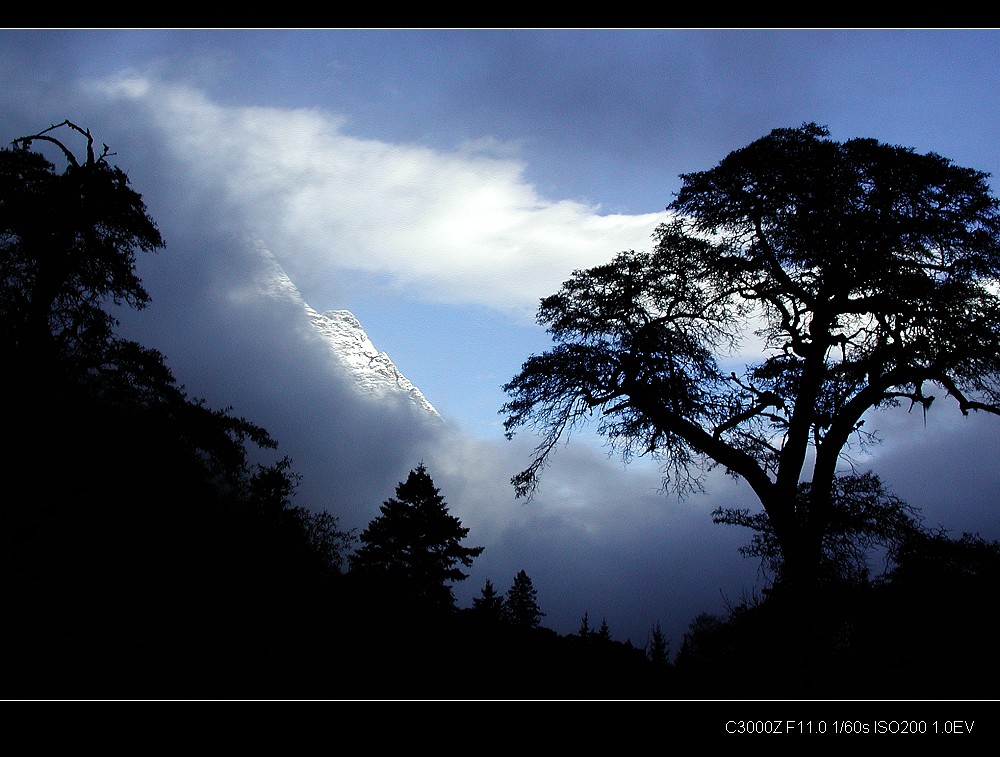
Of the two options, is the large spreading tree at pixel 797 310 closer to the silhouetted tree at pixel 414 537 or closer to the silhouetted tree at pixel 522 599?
the silhouetted tree at pixel 414 537

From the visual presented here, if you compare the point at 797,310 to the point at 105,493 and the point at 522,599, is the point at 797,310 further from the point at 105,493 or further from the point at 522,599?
the point at 522,599

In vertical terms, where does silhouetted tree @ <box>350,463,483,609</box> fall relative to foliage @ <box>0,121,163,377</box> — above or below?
below

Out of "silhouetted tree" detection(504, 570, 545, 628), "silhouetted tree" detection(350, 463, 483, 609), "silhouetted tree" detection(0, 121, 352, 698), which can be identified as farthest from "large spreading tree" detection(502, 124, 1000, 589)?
"silhouetted tree" detection(504, 570, 545, 628)

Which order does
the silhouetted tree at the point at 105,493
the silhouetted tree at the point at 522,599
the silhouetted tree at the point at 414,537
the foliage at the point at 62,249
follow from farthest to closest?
the silhouetted tree at the point at 522,599 < the silhouetted tree at the point at 414,537 < the foliage at the point at 62,249 < the silhouetted tree at the point at 105,493

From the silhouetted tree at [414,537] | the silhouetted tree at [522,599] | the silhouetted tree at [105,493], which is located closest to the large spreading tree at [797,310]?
the silhouetted tree at [105,493]

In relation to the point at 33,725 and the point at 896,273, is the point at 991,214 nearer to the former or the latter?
the point at 896,273

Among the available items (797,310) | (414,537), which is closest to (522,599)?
(414,537)

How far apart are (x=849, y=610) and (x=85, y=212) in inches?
692

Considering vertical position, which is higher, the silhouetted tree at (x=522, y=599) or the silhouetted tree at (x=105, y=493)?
the silhouetted tree at (x=105, y=493)

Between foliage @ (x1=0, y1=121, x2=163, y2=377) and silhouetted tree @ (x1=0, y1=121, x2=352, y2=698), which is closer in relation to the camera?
silhouetted tree @ (x1=0, y1=121, x2=352, y2=698)

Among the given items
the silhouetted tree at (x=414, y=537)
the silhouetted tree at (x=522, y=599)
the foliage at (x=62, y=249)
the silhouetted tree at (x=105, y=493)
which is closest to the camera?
the silhouetted tree at (x=105, y=493)

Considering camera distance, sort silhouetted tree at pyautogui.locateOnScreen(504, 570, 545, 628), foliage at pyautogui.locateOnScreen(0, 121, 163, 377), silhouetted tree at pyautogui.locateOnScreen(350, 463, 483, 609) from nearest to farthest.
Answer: foliage at pyautogui.locateOnScreen(0, 121, 163, 377)
silhouetted tree at pyautogui.locateOnScreen(350, 463, 483, 609)
silhouetted tree at pyautogui.locateOnScreen(504, 570, 545, 628)

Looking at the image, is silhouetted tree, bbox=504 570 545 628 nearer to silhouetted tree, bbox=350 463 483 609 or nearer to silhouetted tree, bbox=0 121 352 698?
silhouetted tree, bbox=350 463 483 609

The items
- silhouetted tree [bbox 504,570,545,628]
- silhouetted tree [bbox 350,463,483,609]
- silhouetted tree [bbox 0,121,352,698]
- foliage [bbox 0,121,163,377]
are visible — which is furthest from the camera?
silhouetted tree [bbox 504,570,545,628]
